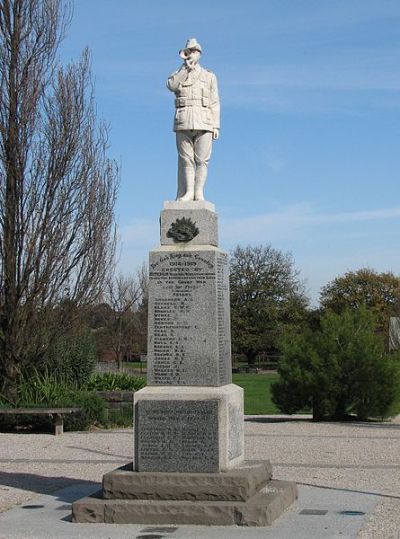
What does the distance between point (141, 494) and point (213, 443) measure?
0.92 metres

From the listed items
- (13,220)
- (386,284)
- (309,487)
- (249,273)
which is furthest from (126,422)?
(386,284)

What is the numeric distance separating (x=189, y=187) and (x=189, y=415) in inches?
105

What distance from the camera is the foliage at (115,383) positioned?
75.7 feet

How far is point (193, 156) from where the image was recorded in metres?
11.2

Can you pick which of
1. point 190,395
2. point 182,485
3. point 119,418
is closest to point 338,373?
point 119,418

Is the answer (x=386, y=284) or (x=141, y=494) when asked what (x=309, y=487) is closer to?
(x=141, y=494)

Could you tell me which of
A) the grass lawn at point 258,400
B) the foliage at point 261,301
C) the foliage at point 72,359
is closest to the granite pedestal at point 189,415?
the foliage at point 72,359

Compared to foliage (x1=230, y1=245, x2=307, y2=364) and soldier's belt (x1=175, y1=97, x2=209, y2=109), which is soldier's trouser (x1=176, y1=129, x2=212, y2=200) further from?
foliage (x1=230, y1=245, x2=307, y2=364)

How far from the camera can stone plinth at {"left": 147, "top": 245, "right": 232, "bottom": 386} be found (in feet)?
34.0

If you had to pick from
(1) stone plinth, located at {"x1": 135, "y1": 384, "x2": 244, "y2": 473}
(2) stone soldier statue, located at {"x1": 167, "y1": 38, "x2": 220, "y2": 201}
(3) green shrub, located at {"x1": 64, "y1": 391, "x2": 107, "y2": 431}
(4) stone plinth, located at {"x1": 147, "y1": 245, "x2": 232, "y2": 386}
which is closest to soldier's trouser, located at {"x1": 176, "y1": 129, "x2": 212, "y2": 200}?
(2) stone soldier statue, located at {"x1": 167, "y1": 38, "x2": 220, "y2": 201}

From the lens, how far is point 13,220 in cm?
2106

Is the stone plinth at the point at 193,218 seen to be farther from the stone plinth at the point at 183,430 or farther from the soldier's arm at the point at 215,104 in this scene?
the stone plinth at the point at 183,430

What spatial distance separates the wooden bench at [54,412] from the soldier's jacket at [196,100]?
9.42m

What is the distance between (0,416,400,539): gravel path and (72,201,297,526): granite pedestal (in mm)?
1398
